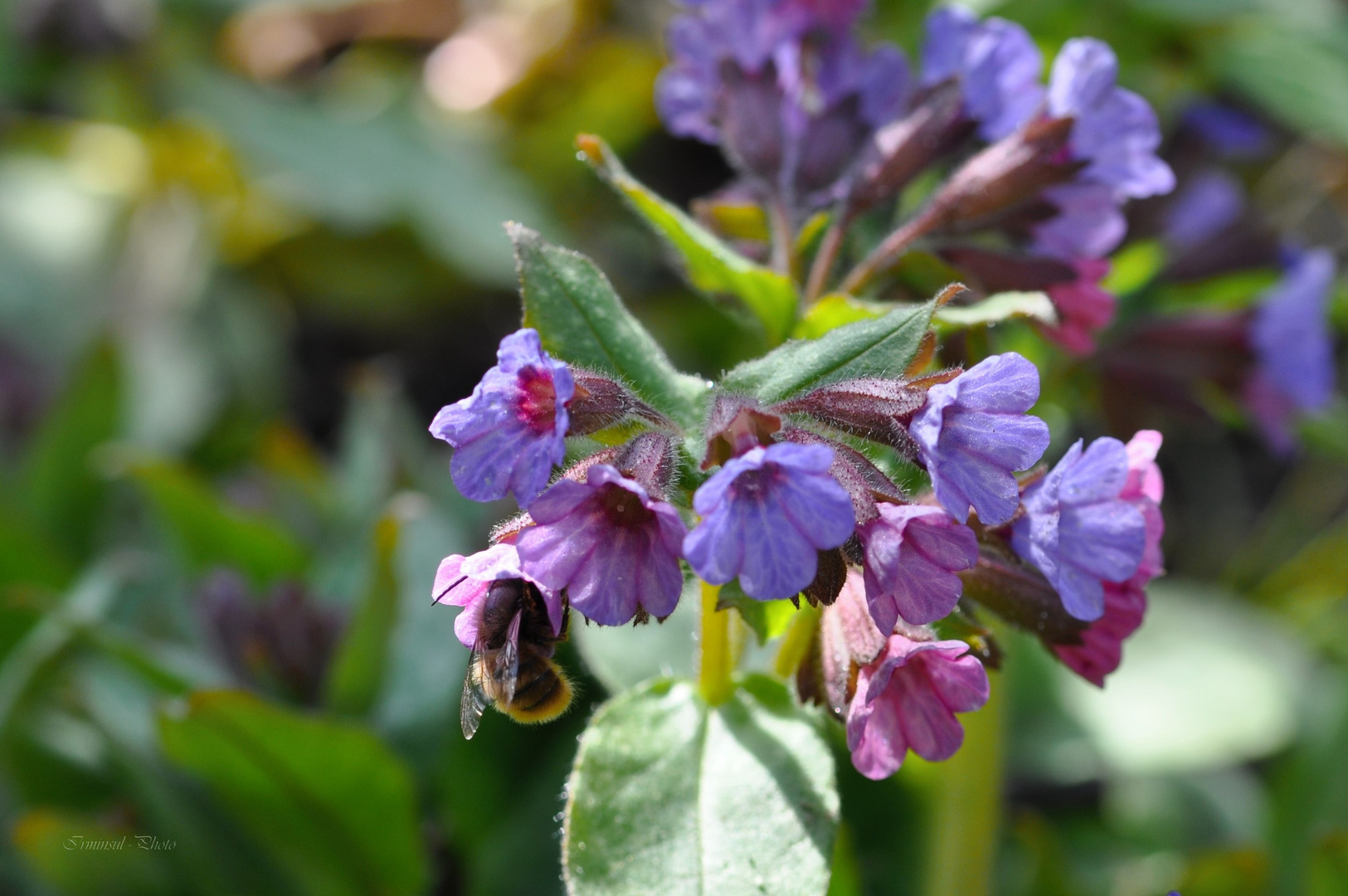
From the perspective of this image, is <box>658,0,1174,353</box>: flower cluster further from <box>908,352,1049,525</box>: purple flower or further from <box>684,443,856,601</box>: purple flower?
<box>684,443,856,601</box>: purple flower

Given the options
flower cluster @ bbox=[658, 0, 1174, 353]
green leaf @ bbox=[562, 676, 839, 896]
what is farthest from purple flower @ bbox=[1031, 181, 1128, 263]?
green leaf @ bbox=[562, 676, 839, 896]

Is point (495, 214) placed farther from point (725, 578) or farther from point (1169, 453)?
point (725, 578)

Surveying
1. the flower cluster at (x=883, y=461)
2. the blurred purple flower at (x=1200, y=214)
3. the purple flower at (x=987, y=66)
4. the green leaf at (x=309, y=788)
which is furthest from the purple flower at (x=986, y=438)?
the blurred purple flower at (x=1200, y=214)

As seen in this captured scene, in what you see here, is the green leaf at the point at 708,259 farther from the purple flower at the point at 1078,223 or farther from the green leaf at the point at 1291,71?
the green leaf at the point at 1291,71

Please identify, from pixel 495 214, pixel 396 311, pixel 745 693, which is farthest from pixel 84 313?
pixel 745 693

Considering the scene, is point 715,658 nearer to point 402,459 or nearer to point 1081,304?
point 1081,304
